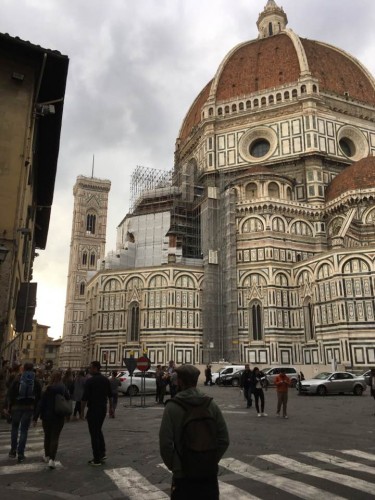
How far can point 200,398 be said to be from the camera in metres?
3.46

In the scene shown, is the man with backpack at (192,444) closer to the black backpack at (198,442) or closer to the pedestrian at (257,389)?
the black backpack at (198,442)

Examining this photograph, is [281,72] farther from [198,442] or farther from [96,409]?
[198,442]

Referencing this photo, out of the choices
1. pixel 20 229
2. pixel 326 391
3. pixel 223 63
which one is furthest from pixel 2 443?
pixel 223 63

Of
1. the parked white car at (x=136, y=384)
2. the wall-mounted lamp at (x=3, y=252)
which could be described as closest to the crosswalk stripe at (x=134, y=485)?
the wall-mounted lamp at (x=3, y=252)

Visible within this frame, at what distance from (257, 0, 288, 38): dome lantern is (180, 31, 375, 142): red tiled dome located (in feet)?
36.3

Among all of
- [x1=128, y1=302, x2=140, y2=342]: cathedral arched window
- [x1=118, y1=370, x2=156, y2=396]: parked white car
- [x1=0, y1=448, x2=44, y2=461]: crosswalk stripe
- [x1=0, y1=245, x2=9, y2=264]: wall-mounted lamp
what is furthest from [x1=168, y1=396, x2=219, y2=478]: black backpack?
[x1=128, y1=302, x2=140, y2=342]: cathedral arched window

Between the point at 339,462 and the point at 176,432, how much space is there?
16.6 ft

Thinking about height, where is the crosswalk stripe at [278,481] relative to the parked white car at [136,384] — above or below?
below

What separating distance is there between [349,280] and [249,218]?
11.9 metres

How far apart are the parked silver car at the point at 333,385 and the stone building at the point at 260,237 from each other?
1097cm

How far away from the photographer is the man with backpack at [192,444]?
322 cm

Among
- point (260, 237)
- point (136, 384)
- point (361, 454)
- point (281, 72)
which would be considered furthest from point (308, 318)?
point (361, 454)

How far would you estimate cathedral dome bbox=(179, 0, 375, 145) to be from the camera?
5262cm

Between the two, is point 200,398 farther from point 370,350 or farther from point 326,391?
point 370,350
